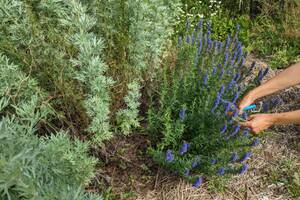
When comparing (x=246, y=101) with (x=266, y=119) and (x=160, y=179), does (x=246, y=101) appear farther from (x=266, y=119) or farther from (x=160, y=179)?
(x=160, y=179)

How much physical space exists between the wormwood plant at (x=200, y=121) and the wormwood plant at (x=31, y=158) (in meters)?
0.55

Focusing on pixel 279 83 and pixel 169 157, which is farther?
pixel 279 83

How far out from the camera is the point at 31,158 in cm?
165

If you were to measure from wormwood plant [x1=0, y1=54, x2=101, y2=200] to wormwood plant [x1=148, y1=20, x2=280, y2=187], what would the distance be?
550mm

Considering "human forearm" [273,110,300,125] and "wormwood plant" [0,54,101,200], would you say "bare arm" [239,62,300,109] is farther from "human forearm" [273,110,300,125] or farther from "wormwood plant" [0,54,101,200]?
"wormwood plant" [0,54,101,200]

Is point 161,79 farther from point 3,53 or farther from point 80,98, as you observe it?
point 3,53

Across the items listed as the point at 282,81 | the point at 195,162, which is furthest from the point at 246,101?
the point at 195,162

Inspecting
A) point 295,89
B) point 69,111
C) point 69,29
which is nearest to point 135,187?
point 69,111

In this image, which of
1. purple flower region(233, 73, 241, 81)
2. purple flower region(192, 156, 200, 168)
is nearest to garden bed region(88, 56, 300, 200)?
purple flower region(192, 156, 200, 168)

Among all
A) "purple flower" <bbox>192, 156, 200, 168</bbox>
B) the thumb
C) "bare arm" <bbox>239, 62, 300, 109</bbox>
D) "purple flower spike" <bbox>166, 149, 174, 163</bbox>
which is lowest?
"purple flower" <bbox>192, 156, 200, 168</bbox>

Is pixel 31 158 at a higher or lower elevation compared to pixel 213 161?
higher

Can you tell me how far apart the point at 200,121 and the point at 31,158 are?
4.05ft

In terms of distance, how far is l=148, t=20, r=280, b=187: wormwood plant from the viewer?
2.53 metres

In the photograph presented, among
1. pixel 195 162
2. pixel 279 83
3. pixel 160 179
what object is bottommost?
pixel 160 179
